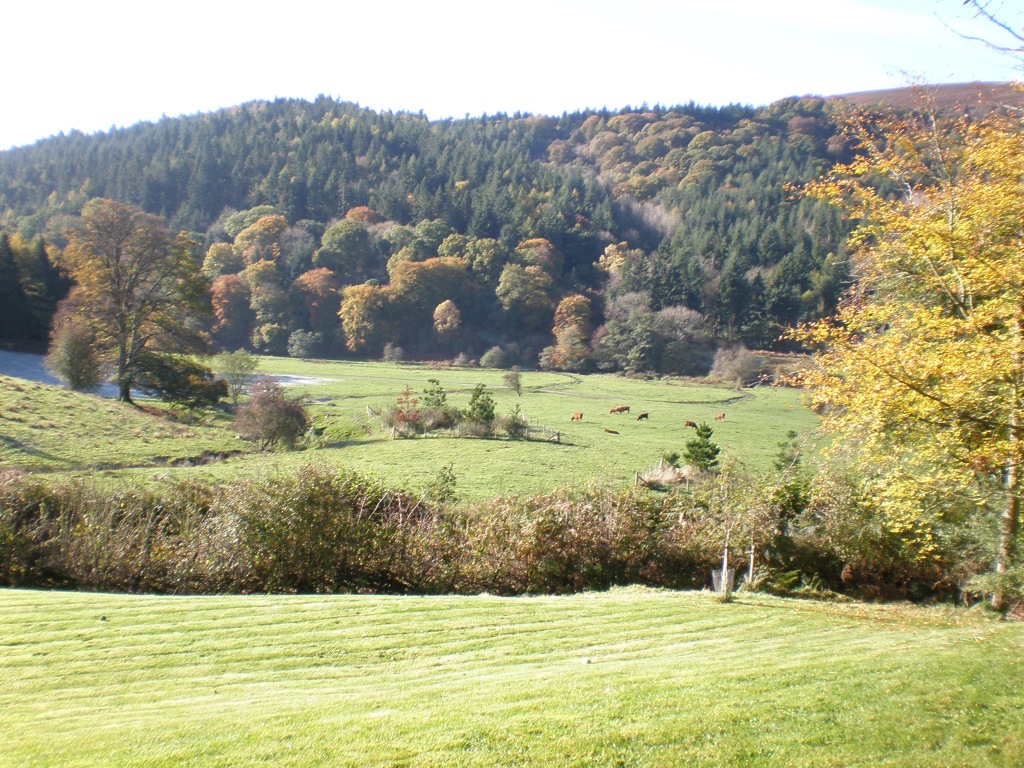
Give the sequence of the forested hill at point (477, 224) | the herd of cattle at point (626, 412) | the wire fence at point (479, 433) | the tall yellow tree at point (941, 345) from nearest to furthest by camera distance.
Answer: the tall yellow tree at point (941, 345), the wire fence at point (479, 433), the herd of cattle at point (626, 412), the forested hill at point (477, 224)

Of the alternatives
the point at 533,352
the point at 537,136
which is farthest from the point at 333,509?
the point at 537,136

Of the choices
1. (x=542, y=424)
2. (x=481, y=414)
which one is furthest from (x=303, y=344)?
(x=481, y=414)

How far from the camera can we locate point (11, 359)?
48344 millimetres

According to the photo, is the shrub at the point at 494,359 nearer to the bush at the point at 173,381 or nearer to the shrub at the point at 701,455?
the bush at the point at 173,381

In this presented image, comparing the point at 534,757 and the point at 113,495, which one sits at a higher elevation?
the point at 534,757

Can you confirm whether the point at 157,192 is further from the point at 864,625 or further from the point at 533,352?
the point at 864,625

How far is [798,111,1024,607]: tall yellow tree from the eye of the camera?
11.1 meters

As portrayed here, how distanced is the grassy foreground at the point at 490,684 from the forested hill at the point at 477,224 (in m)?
61.6

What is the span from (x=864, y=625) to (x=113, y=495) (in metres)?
13.6

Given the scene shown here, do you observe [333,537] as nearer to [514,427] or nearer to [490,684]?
[490,684]

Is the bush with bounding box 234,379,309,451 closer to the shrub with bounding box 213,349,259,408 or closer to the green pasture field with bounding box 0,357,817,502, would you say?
the green pasture field with bounding box 0,357,817,502

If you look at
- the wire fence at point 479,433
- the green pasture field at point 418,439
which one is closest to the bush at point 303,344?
the green pasture field at point 418,439

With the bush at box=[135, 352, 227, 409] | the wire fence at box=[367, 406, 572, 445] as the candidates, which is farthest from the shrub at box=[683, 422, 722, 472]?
the bush at box=[135, 352, 227, 409]

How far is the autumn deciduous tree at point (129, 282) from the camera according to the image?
37344 mm
